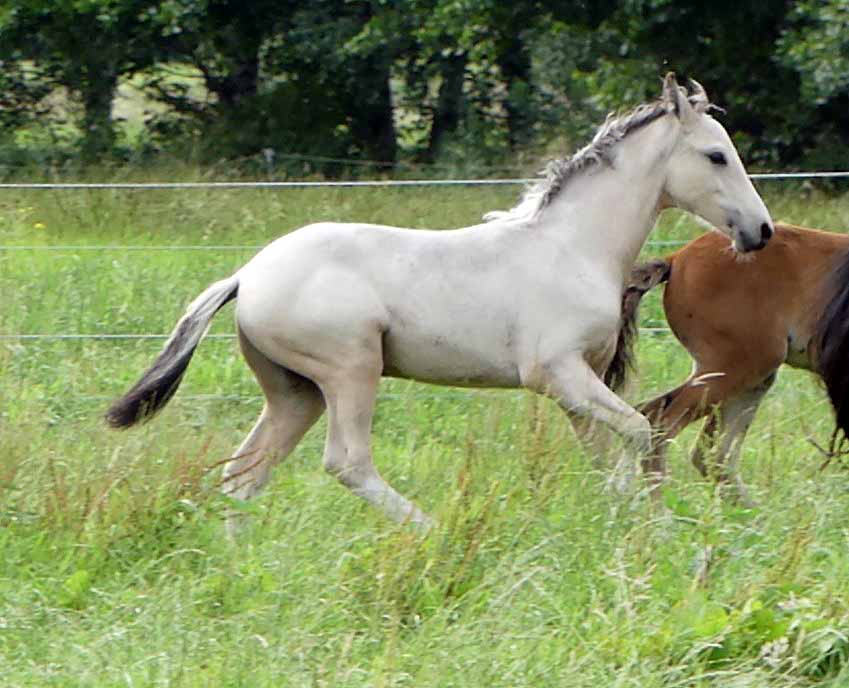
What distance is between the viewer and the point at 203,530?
5129 millimetres

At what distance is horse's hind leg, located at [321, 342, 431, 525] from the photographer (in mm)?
5637

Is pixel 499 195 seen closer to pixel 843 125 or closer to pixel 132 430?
pixel 843 125

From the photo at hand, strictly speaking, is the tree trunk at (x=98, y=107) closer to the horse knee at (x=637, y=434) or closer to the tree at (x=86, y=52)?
the tree at (x=86, y=52)

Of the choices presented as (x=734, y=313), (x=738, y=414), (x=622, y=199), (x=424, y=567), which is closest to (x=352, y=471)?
(x=424, y=567)

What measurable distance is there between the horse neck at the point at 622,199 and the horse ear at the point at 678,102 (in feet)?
0.12

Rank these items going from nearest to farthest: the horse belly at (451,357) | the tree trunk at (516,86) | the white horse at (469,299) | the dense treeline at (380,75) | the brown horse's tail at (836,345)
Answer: the white horse at (469,299) < the horse belly at (451,357) < the brown horse's tail at (836,345) < the dense treeline at (380,75) < the tree trunk at (516,86)

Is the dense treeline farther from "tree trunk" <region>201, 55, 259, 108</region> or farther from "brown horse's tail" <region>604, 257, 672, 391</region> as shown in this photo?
"brown horse's tail" <region>604, 257, 672, 391</region>

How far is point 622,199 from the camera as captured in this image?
19.9 feet

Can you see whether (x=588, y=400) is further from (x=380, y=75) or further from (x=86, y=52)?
(x=86, y=52)

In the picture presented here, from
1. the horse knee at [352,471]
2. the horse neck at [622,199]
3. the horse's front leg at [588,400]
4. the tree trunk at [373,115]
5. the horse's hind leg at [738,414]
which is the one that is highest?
the horse neck at [622,199]

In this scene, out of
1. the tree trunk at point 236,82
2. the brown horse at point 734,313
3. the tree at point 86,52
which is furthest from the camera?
the tree trunk at point 236,82

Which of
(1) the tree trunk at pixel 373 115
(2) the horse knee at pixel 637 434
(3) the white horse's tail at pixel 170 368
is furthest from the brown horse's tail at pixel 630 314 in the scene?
(1) the tree trunk at pixel 373 115

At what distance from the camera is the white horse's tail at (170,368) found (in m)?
5.66

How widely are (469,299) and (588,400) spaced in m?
0.55
